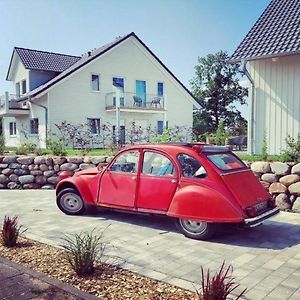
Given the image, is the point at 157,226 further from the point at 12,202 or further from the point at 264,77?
the point at 264,77

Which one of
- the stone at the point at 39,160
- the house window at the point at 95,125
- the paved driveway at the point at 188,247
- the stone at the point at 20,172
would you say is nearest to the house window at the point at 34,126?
the house window at the point at 95,125

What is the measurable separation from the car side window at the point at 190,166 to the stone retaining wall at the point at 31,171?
557cm

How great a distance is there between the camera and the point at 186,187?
547 centimetres

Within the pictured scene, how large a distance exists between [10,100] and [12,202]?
66.7 feet

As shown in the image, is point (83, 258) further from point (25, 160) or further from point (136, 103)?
point (136, 103)

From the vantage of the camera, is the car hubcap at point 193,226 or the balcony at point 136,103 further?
the balcony at point 136,103

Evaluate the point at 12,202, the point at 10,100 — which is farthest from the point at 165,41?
the point at 10,100

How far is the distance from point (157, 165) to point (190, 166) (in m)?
0.62

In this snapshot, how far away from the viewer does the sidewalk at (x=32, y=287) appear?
346cm

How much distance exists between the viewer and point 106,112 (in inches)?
1005

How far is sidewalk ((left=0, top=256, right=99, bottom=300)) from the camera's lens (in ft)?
11.3

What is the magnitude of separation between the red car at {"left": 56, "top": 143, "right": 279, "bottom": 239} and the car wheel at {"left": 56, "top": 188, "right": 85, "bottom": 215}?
43 cm

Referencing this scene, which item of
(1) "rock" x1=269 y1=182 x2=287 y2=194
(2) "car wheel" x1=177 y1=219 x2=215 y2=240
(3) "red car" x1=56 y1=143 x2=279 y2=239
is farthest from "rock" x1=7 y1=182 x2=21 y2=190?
(1) "rock" x1=269 y1=182 x2=287 y2=194

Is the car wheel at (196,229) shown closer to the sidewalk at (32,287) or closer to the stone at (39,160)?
the sidewalk at (32,287)
